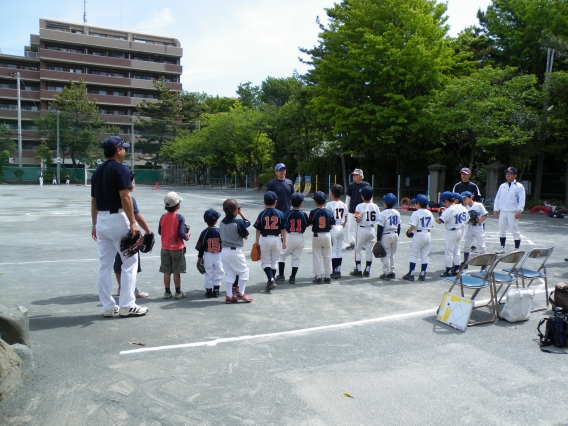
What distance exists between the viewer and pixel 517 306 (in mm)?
5930

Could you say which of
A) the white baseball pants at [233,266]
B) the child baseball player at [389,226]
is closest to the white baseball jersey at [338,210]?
the child baseball player at [389,226]

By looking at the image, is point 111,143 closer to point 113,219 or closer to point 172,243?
point 113,219

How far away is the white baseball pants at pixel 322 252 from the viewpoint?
778 centimetres

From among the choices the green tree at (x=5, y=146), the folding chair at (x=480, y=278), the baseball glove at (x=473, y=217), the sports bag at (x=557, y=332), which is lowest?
the sports bag at (x=557, y=332)

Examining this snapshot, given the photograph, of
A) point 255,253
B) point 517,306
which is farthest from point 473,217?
point 255,253

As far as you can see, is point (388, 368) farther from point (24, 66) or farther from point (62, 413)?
point (24, 66)

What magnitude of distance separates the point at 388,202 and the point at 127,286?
4.60 meters

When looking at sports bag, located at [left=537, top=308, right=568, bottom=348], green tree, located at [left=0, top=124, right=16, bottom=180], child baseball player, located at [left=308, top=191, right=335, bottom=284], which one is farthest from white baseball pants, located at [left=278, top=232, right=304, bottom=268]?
green tree, located at [left=0, top=124, right=16, bottom=180]

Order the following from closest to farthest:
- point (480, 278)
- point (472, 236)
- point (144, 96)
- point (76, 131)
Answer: point (480, 278) < point (472, 236) < point (76, 131) < point (144, 96)

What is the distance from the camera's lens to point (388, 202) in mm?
8148

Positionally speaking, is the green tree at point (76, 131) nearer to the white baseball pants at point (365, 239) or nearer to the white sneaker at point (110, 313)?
the white baseball pants at point (365, 239)

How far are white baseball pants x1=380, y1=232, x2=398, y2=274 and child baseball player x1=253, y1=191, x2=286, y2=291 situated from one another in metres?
1.93

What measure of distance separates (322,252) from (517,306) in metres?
3.11

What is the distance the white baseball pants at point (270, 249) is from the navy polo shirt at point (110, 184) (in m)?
2.47
